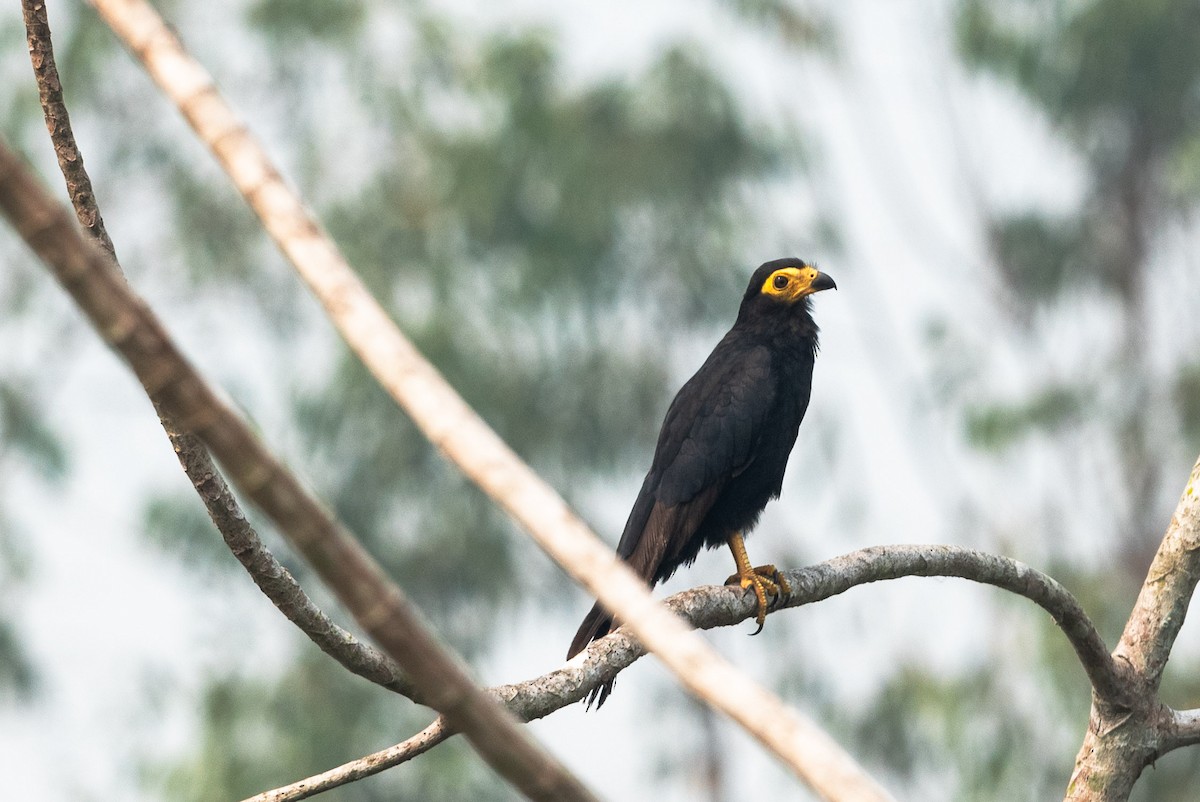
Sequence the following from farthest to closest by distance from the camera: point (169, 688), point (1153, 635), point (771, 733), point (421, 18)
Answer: point (421, 18), point (169, 688), point (1153, 635), point (771, 733)

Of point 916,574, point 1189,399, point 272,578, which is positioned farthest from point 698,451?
point 1189,399

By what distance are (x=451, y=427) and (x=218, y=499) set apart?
1612 mm

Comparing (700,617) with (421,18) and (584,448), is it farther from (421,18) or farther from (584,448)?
(421,18)

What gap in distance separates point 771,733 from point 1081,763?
2963 mm

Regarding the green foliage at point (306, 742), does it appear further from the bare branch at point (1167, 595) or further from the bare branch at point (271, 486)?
the bare branch at point (271, 486)

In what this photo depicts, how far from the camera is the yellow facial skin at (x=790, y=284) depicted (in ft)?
20.3

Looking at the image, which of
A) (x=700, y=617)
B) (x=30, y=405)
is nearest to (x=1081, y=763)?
(x=700, y=617)

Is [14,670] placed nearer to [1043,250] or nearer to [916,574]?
[1043,250]

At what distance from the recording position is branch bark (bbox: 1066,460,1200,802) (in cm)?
390

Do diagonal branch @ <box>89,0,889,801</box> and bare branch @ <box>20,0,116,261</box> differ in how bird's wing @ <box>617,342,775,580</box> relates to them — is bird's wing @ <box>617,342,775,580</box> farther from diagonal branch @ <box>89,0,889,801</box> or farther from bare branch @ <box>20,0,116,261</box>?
diagonal branch @ <box>89,0,889,801</box>

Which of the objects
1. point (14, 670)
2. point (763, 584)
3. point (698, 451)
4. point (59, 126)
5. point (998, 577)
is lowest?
point (998, 577)

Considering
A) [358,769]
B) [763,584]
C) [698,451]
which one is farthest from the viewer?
[698,451]

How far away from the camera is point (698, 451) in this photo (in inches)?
218

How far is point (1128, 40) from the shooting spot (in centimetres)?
1945
